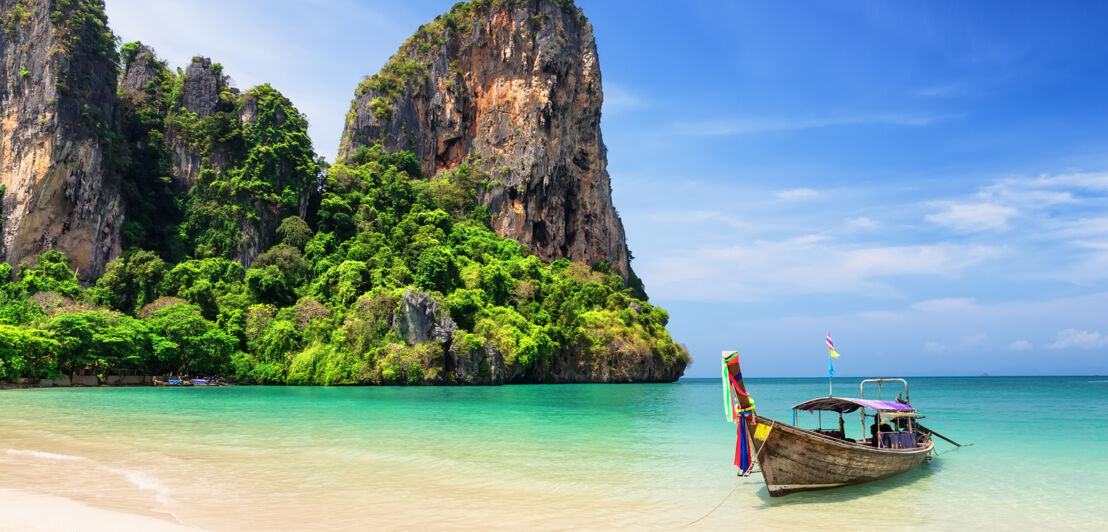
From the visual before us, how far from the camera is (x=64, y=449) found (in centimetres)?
1318

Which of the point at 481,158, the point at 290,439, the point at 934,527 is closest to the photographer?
the point at 934,527

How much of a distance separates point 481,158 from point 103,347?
147 feet

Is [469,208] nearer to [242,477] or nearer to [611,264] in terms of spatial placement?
[611,264]

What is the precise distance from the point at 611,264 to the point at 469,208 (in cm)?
2041

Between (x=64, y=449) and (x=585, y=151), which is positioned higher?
(x=585, y=151)

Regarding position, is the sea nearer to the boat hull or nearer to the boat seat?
the boat hull

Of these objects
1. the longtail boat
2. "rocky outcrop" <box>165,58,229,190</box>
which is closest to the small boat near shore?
"rocky outcrop" <box>165,58,229,190</box>

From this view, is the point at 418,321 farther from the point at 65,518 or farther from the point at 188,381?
the point at 65,518

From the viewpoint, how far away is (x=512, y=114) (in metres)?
74.1

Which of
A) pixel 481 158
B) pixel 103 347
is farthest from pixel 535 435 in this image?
pixel 481 158

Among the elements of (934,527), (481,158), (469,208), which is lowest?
(934,527)

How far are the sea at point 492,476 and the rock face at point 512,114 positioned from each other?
53.0m

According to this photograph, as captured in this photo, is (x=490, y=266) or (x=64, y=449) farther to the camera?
(x=490, y=266)

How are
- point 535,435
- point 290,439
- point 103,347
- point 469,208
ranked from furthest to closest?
1. point 469,208
2. point 103,347
3. point 535,435
4. point 290,439
